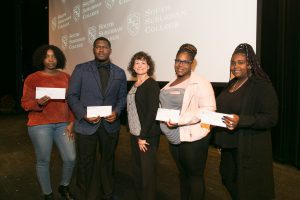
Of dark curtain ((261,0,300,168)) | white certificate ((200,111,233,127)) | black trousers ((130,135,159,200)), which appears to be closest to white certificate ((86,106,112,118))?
black trousers ((130,135,159,200))

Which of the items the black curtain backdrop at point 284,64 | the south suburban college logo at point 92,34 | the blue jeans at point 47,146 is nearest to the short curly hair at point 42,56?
the blue jeans at point 47,146

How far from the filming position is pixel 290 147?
3.80 m

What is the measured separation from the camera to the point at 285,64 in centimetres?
365

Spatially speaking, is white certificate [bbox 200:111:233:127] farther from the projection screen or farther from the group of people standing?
the projection screen

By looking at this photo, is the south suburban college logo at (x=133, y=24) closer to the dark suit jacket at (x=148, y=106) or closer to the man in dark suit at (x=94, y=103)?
the man in dark suit at (x=94, y=103)

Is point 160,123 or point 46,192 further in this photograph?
point 46,192

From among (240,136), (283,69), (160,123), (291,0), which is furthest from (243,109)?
(291,0)

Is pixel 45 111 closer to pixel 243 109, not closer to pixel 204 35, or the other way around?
pixel 243 109

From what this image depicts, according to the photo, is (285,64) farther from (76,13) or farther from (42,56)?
(76,13)

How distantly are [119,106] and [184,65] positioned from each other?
0.79 meters

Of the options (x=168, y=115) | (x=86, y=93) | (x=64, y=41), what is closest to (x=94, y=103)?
(x=86, y=93)

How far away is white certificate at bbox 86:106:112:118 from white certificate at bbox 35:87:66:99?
329 millimetres

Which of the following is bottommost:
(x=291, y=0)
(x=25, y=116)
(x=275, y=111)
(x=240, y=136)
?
(x=25, y=116)

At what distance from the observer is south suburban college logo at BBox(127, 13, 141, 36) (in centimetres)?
435
